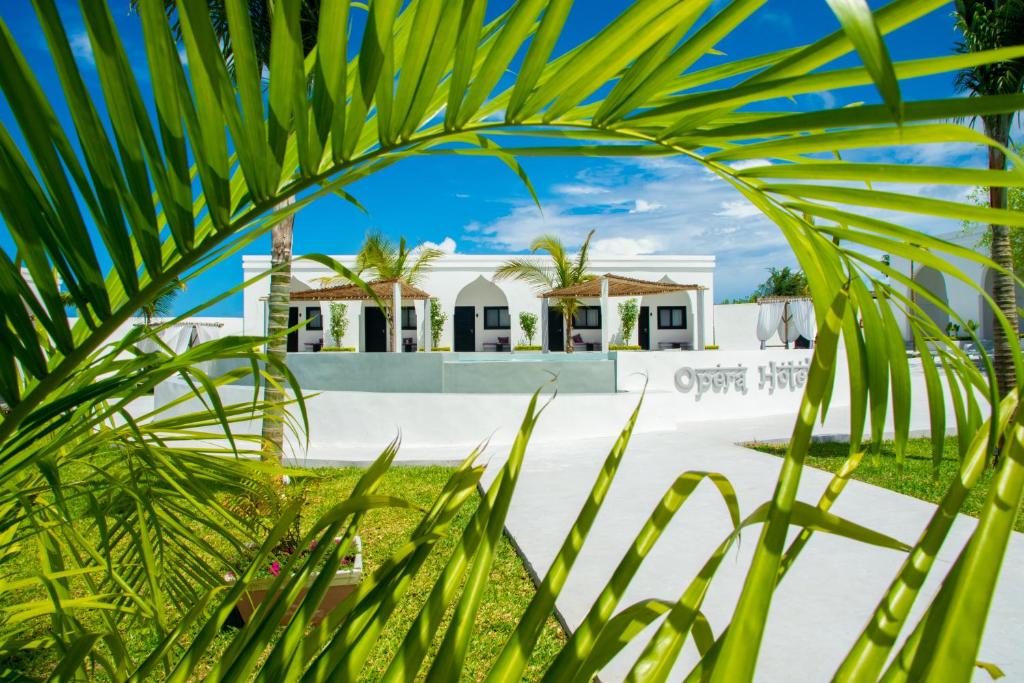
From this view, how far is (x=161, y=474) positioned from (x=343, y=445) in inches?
291

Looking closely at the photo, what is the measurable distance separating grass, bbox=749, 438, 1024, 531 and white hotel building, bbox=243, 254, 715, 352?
46.8ft

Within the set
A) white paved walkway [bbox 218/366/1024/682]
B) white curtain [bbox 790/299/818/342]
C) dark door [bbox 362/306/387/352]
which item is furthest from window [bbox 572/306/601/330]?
white paved walkway [bbox 218/366/1024/682]

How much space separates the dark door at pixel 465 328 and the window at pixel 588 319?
4.18 metres

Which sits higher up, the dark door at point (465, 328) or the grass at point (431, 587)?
the dark door at point (465, 328)

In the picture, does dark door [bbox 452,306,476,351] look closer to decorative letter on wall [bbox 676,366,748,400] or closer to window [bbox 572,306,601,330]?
window [bbox 572,306,601,330]

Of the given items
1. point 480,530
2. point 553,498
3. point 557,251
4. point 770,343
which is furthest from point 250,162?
point 770,343

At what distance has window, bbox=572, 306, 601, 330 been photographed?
25859 millimetres

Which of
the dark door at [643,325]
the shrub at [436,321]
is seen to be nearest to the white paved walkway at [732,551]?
the shrub at [436,321]

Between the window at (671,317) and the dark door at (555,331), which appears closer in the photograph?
the dark door at (555,331)

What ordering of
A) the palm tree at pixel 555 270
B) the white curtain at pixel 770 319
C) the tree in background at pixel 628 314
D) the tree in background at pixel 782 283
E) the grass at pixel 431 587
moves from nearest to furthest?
the grass at pixel 431 587 → the white curtain at pixel 770 319 → the palm tree at pixel 555 270 → the tree in background at pixel 628 314 → the tree in background at pixel 782 283

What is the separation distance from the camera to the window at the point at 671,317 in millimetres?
26625

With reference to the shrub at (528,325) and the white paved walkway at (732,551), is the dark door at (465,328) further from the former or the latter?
the white paved walkway at (732,551)

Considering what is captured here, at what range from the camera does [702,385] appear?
36.4 ft

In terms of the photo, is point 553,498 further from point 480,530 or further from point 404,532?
point 480,530
